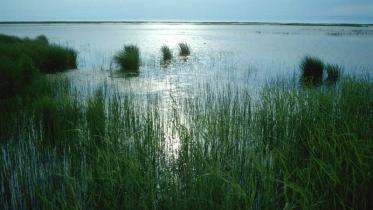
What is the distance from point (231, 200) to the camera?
330 cm

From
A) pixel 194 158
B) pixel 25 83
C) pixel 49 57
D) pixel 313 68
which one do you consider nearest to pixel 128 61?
pixel 49 57

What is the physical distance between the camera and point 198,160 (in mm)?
4117

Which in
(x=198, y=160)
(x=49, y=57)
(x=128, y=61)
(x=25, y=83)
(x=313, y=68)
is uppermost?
(x=49, y=57)

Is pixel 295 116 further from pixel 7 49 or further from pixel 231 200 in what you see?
pixel 7 49

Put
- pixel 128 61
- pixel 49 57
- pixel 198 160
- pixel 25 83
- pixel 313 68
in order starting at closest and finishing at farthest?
pixel 198 160
pixel 25 83
pixel 313 68
pixel 49 57
pixel 128 61

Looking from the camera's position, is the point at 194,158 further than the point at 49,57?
No

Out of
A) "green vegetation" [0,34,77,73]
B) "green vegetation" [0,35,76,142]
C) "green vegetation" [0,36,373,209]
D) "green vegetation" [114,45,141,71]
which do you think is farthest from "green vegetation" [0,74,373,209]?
"green vegetation" [114,45,141,71]

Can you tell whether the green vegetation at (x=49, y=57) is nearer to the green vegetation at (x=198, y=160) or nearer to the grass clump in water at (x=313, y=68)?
the green vegetation at (x=198, y=160)

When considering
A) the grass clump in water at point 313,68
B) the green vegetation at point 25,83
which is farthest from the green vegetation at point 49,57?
the grass clump in water at point 313,68

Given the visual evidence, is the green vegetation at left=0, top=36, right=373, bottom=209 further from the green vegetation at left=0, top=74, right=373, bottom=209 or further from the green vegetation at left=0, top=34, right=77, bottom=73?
the green vegetation at left=0, top=34, right=77, bottom=73

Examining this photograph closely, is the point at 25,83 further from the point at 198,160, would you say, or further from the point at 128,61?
the point at 198,160

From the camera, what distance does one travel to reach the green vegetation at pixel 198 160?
3.56m

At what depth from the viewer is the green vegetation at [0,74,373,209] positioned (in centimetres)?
356

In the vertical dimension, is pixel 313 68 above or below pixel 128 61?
below
